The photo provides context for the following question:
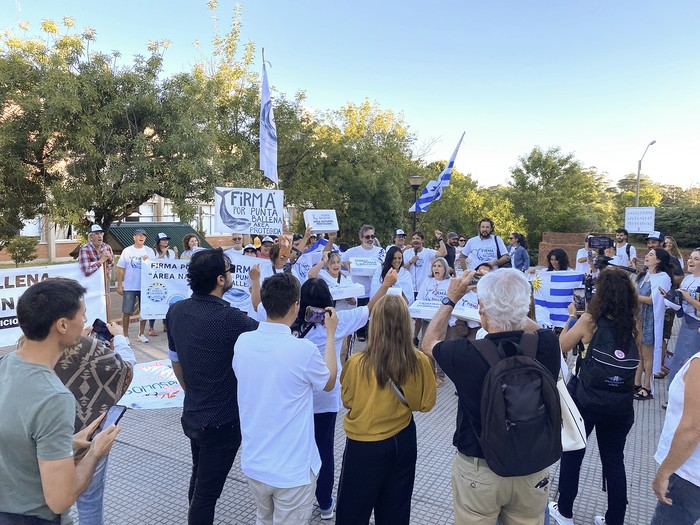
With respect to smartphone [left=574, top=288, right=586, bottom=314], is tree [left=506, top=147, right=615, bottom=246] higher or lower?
higher

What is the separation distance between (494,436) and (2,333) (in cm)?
536

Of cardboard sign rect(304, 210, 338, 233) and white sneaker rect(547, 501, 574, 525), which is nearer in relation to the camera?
white sneaker rect(547, 501, 574, 525)

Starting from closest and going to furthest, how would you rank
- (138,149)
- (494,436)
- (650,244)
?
(494,436) → (650,244) → (138,149)

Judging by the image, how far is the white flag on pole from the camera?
9.66m

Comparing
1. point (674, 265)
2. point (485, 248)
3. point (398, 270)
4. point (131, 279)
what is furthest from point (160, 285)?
point (674, 265)

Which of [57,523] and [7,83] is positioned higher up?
[7,83]

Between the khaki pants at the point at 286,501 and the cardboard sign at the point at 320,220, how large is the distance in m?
8.04

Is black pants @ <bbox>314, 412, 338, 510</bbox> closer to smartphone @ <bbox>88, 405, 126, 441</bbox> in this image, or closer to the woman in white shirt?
smartphone @ <bbox>88, 405, 126, 441</bbox>

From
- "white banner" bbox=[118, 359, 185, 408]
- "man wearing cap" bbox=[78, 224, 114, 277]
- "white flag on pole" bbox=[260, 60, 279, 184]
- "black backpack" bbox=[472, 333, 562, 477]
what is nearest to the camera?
"black backpack" bbox=[472, 333, 562, 477]

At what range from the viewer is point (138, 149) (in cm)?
1139

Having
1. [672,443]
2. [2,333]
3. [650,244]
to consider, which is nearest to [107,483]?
[2,333]

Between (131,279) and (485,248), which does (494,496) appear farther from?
(131,279)

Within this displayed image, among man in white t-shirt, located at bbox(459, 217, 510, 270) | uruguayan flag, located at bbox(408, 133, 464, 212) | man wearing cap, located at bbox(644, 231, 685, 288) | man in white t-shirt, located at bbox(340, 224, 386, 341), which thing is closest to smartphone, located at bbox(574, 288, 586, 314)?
man wearing cap, located at bbox(644, 231, 685, 288)

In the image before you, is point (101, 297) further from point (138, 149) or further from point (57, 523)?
point (138, 149)
